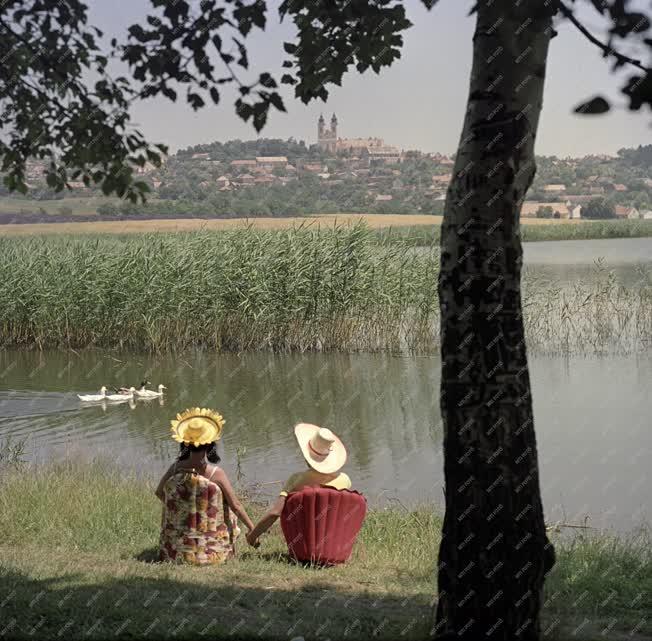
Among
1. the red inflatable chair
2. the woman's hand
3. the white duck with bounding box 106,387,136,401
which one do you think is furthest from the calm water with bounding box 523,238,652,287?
the red inflatable chair

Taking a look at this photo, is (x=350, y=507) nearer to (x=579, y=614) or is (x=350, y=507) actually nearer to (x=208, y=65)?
(x=579, y=614)

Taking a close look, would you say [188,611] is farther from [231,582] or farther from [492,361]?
[492,361]

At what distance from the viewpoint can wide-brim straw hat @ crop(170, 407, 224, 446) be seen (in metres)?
6.80

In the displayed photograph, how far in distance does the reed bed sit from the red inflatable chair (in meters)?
13.5

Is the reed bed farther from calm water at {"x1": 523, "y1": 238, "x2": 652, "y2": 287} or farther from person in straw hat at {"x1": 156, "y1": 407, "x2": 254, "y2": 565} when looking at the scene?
person in straw hat at {"x1": 156, "y1": 407, "x2": 254, "y2": 565}

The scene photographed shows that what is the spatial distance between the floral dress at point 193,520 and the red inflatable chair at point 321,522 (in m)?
0.45

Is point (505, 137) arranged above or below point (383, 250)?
above

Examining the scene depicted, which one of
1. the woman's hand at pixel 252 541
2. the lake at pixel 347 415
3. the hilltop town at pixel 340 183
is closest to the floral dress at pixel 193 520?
the woman's hand at pixel 252 541

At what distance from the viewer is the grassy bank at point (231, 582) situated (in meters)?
5.15

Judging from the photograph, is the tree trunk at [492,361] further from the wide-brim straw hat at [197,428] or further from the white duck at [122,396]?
the white duck at [122,396]

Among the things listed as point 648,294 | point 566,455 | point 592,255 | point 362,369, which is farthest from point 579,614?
point 592,255

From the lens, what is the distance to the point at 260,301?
818 inches

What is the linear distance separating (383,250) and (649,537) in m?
13.2

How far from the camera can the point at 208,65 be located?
18.8 ft
